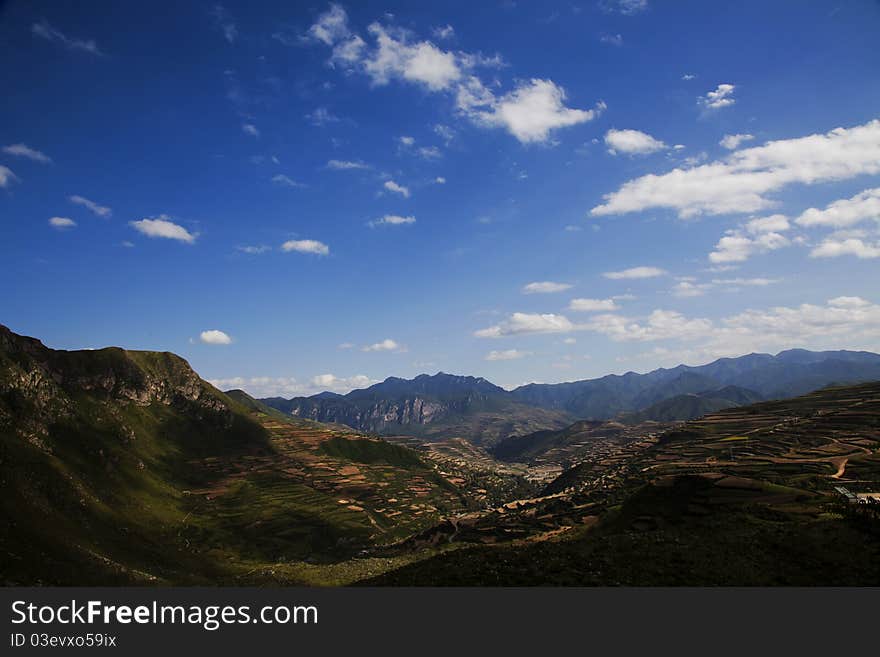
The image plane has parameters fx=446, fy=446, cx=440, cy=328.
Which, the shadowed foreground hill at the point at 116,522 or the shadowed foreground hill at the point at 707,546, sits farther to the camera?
the shadowed foreground hill at the point at 116,522

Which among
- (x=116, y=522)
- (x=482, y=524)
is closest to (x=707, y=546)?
(x=482, y=524)

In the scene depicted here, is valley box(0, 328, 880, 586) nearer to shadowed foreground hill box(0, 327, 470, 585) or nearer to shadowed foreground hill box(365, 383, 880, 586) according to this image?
shadowed foreground hill box(365, 383, 880, 586)

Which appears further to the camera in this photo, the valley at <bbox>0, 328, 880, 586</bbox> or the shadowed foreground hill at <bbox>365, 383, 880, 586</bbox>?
the valley at <bbox>0, 328, 880, 586</bbox>

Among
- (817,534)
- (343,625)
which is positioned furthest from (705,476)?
(343,625)

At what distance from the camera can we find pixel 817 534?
3947 centimetres

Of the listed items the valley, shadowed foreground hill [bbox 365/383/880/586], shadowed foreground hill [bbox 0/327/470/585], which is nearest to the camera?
shadowed foreground hill [bbox 365/383/880/586]

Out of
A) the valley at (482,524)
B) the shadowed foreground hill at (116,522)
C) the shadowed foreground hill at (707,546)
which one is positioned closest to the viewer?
the shadowed foreground hill at (707,546)

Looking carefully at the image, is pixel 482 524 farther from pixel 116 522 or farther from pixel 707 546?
pixel 116 522

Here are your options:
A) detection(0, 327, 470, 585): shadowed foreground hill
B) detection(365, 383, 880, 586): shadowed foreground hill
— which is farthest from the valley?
detection(0, 327, 470, 585): shadowed foreground hill

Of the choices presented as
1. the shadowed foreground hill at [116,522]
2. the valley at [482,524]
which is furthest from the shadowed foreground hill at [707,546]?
the shadowed foreground hill at [116,522]

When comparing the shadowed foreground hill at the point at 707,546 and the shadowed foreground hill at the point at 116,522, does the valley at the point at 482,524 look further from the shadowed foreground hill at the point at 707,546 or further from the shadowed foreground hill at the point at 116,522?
the shadowed foreground hill at the point at 116,522

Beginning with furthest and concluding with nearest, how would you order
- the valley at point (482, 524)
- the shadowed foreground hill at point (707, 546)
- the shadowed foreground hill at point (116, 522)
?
1. the shadowed foreground hill at point (116, 522)
2. the valley at point (482, 524)
3. the shadowed foreground hill at point (707, 546)

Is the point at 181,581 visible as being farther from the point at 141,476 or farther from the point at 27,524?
the point at 141,476

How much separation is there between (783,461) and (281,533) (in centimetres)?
16616
